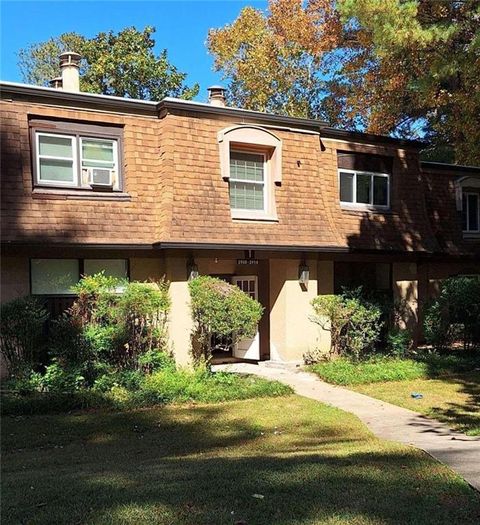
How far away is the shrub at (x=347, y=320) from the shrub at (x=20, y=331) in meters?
6.21

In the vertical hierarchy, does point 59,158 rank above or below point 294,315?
above

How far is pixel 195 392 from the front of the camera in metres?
10.1

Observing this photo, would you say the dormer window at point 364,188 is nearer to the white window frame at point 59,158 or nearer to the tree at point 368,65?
the tree at point 368,65

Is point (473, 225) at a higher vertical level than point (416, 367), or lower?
higher

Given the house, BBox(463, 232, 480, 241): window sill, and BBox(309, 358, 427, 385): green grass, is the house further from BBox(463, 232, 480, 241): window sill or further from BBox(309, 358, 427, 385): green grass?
BBox(463, 232, 480, 241): window sill

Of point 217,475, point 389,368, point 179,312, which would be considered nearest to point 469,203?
point 389,368

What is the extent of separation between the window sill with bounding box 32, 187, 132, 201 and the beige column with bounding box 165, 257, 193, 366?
5.56 ft

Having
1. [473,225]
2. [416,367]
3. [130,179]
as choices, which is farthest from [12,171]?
[473,225]

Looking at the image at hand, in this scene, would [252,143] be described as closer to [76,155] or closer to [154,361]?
[76,155]

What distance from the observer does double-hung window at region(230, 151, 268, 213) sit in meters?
13.0

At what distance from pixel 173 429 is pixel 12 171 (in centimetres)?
599

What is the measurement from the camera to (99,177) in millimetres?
11656

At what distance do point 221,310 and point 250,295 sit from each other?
11.3 feet

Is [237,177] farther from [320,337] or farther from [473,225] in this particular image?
[473,225]
